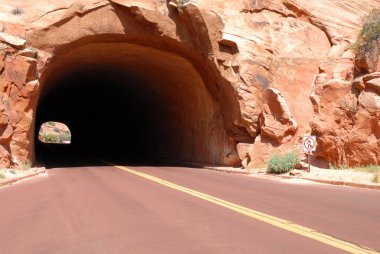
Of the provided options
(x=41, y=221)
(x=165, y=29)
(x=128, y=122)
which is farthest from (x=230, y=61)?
(x=128, y=122)

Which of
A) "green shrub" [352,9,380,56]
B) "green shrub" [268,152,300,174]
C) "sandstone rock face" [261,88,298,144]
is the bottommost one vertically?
"green shrub" [268,152,300,174]

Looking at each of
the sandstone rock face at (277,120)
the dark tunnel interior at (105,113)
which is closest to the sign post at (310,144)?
the sandstone rock face at (277,120)

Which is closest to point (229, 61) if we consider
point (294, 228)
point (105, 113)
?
point (294, 228)

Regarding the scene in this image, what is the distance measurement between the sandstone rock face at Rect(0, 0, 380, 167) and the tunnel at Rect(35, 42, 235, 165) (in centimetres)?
16

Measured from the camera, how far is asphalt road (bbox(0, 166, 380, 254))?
530 centimetres

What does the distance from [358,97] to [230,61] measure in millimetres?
6999

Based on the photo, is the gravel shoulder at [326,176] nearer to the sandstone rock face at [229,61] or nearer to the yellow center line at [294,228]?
the sandstone rock face at [229,61]

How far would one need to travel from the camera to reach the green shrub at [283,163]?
16.8 m

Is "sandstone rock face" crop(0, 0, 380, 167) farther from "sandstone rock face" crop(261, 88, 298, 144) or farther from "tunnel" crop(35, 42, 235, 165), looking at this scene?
"tunnel" crop(35, 42, 235, 165)

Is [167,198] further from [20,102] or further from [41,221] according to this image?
[20,102]

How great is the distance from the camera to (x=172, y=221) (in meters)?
6.82

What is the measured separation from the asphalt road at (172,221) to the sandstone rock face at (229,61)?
667cm

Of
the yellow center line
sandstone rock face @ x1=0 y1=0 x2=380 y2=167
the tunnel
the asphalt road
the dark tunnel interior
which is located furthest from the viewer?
the dark tunnel interior

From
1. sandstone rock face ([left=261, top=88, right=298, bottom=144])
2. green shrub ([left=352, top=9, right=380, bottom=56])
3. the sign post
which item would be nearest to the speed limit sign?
the sign post
